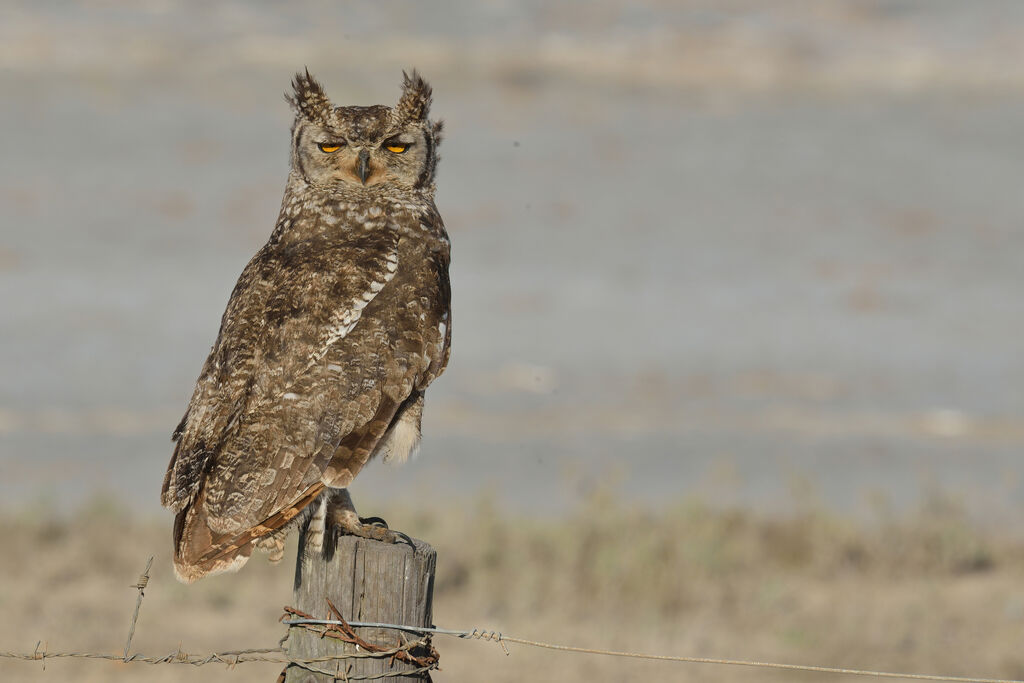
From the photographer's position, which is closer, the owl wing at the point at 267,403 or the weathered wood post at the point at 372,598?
the weathered wood post at the point at 372,598

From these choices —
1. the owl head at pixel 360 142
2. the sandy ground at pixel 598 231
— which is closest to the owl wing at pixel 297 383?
the owl head at pixel 360 142

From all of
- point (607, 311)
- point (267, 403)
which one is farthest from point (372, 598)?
point (607, 311)

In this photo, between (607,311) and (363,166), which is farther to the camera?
(607,311)

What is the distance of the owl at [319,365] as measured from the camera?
4.41m

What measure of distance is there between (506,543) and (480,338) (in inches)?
336

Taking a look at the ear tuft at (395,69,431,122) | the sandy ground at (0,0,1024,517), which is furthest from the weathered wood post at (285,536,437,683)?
the sandy ground at (0,0,1024,517)

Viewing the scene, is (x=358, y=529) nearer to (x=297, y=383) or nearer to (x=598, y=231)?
(x=297, y=383)

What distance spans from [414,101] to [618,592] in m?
4.87

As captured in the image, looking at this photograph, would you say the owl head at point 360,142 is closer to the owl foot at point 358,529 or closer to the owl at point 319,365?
the owl at point 319,365

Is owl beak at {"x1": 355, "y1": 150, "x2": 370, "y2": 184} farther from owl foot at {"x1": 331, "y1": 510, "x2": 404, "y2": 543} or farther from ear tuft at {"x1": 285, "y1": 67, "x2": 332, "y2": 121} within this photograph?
owl foot at {"x1": 331, "y1": 510, "x2": 404, "y2": 543}

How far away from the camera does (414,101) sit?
5633 mm

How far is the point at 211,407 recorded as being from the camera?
466cm

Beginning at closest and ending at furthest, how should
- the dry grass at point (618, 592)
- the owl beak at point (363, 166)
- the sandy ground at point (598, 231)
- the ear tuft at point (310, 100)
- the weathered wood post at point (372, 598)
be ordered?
the weathered wood post at point (372, 598) < the owl beak at point (363, 166) < the ear tuft at point (310, 100) < the dry grass at point (618, 592) < the sandy ground at point (598, 231)

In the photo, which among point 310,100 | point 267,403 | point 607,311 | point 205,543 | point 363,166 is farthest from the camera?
point 607,311
